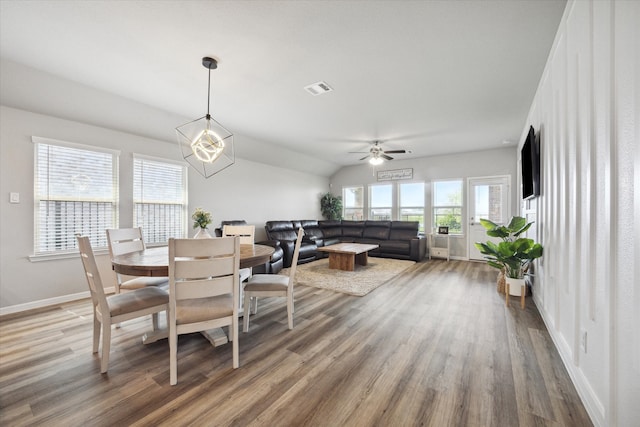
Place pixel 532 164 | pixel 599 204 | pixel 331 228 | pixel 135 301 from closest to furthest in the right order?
pixel 599 204, pixel 135 301, pixel 532 164, pixel 331 228

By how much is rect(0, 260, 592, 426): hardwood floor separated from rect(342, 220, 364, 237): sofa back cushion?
15.1ft

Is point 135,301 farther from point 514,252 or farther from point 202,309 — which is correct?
point 514,252

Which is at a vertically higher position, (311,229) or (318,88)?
(318,88)

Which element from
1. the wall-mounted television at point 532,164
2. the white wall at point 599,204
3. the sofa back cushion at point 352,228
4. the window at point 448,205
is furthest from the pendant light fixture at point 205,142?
the window at point 448,205

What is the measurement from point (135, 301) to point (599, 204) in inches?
122

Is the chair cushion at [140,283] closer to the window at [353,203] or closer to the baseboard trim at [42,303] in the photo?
the baseboard trim at [42,303]

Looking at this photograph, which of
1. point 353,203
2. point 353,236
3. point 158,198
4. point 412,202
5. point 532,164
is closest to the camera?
point 532,164

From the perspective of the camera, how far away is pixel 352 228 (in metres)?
7.69

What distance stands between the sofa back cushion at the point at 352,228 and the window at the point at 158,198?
4.51 meters

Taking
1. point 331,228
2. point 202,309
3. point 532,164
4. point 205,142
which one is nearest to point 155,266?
point 202,309

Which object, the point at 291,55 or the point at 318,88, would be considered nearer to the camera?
the point at 291,55

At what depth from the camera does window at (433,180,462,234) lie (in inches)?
262

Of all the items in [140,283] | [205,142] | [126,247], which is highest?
[205,142]

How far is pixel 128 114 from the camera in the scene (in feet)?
11.9
